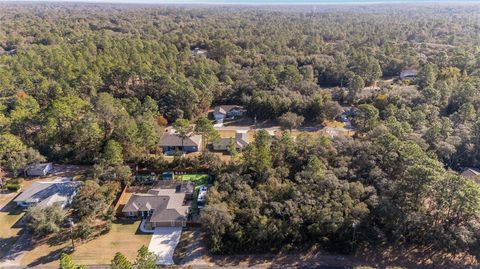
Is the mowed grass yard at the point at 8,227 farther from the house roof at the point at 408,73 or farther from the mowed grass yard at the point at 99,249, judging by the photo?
the house roof at the point at 408,73

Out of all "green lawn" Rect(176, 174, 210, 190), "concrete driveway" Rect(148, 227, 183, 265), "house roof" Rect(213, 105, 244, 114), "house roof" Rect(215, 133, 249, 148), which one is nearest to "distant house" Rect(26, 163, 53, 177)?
"green lawn" Rect(176, 174, 210, 190)

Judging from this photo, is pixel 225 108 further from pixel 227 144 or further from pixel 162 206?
pixel 162 206

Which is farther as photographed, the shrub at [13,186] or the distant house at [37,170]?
the distant house at [37,170]

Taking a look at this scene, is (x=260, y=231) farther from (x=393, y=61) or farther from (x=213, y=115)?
(x=393, y=61)

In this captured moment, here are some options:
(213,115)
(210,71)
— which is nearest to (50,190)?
(213,115)

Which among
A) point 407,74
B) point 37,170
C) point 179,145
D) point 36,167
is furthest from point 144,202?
point 407,74

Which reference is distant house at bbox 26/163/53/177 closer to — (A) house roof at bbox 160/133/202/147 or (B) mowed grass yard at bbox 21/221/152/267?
(B) mowed grass yard at bbox 21/221/152/267

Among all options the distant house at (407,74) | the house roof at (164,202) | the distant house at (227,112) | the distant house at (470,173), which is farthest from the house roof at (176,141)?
the distant house at (407,74)
